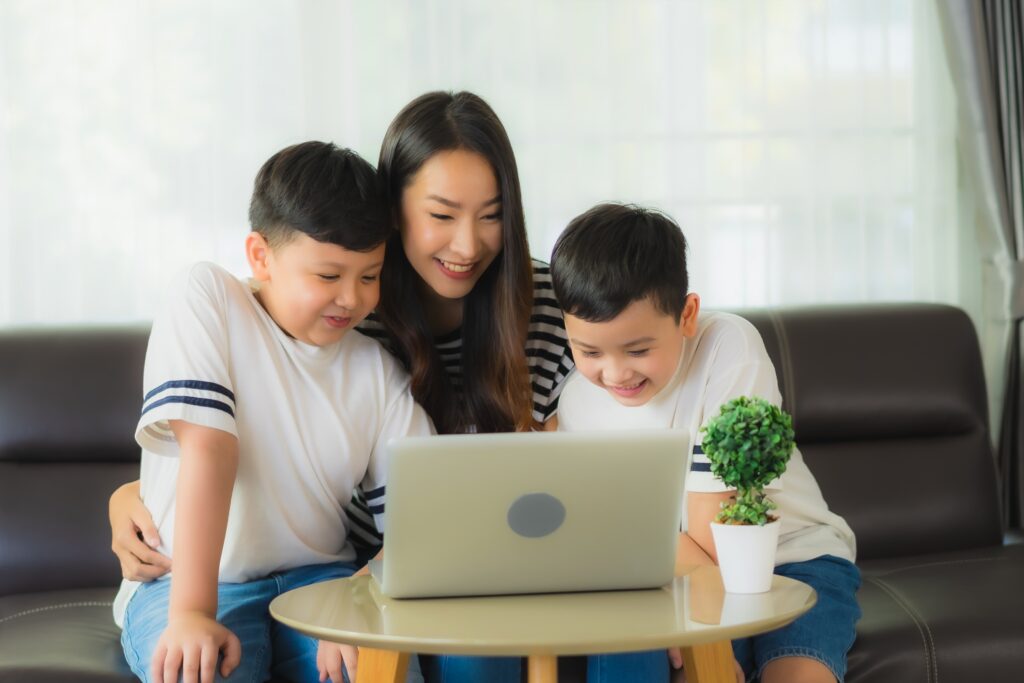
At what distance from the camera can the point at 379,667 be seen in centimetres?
123

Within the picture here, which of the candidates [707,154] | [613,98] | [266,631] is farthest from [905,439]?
[266,631]

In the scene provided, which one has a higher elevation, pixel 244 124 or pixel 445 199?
pixel 244 124

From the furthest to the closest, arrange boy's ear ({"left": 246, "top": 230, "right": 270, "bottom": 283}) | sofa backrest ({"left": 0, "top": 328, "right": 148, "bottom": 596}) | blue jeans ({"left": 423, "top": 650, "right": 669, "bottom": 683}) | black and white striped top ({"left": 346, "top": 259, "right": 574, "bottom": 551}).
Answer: sofa backrest ({"left": 0, "top": 328, "right": 148, "bottom": 596}) → black and white striped top ({"left": 346, "top": 259, "right": 574, "bottom": 551}) → boy's ear ({"left": 246, "top": 230, "right": 270, "bottom": 283}) → blue jeans ({"left": 423, "top": 650, "right": 669, "bottom": 683})

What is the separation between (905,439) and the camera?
2365mm

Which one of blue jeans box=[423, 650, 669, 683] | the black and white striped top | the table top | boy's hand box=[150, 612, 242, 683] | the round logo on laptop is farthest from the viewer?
the black and white striped top

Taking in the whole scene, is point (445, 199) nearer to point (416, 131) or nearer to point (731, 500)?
point (416, 131)

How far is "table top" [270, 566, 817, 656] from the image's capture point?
1.04 meters

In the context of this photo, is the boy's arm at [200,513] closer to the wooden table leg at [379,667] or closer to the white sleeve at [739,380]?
the wooden table leg at [379,667]

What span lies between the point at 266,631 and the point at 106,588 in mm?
677

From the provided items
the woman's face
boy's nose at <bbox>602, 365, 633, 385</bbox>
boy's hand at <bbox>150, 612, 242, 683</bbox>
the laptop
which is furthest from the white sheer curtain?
the laptop

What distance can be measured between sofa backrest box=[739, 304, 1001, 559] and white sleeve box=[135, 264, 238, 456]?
4.10 feet

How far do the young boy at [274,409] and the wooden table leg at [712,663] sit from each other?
18.9 inches

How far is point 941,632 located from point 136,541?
49.9 inches

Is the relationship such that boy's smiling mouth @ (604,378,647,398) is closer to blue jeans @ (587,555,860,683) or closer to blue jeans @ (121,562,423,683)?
blue jeans @ (587,555,860,683)
